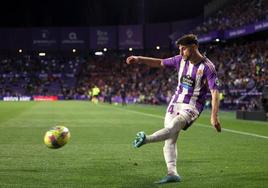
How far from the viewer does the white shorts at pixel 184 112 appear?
7799 mm

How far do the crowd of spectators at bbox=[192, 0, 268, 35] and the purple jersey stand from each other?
3612 centimetres

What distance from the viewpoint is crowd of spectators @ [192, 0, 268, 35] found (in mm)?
45562

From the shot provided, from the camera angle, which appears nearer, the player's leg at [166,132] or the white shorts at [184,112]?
the player's leg at [166,132]

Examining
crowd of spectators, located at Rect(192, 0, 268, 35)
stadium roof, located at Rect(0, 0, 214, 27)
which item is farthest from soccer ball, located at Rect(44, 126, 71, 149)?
stadium roof, located at Rect(0, 0, 214, 27)

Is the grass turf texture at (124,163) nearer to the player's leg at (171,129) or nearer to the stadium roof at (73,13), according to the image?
the player's leg at (171,129)

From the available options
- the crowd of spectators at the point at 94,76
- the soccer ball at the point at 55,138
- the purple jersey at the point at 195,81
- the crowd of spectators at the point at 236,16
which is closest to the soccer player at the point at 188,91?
the purple jersey at the point at 195,81

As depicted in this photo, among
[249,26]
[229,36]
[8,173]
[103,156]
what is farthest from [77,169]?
[229,36]

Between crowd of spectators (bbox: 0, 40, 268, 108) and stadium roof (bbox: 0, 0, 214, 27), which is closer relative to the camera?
crowd of spectators (bbox: 0, 40, 268, 108)

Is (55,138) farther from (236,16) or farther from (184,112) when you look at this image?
(236,16)

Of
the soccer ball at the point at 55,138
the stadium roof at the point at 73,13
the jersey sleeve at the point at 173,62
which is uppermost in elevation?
the stadium roof at the point at 73,13

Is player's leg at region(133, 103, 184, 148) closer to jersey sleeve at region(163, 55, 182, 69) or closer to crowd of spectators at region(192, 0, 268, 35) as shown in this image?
jersey sleeve at region(163, 55, 182, 69)

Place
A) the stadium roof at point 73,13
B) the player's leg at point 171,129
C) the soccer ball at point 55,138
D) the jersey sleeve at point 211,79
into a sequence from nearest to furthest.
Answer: the player's leg at point 171,129 → the jersey sleeve at point 211,79 → the soccer ball at point 55,138 → the stadium roof at point 73,13

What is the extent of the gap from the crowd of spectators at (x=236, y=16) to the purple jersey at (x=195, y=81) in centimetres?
3612

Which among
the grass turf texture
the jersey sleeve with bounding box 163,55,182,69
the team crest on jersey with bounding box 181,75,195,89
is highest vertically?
the jersey sleeve with bounding box 163,55,182,69
